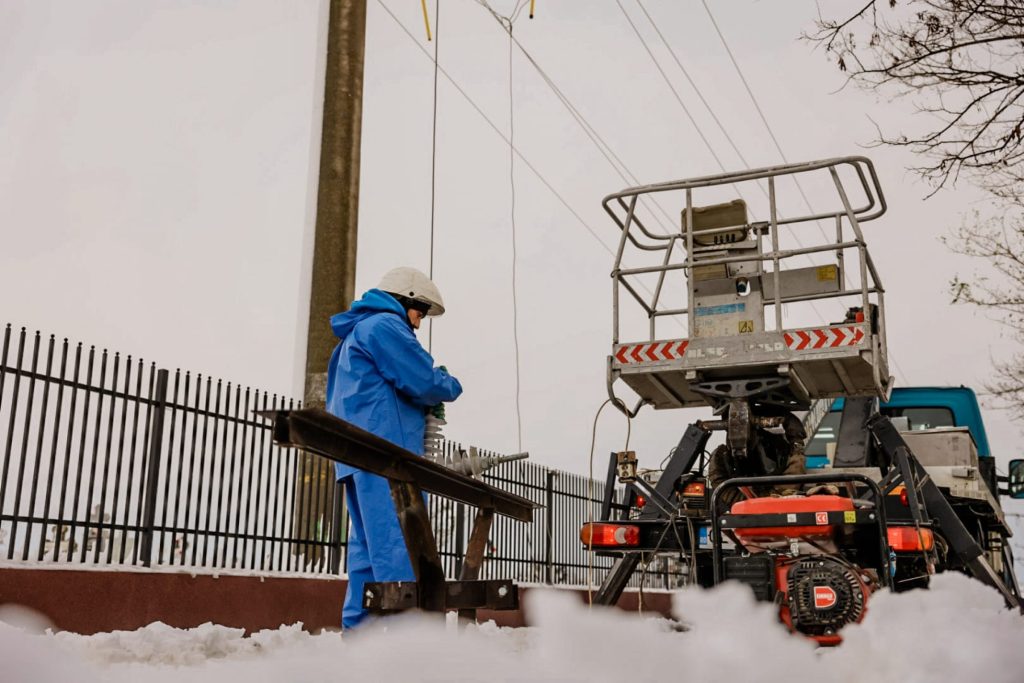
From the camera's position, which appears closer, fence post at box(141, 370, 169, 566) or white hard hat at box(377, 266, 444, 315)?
white hard hat at box(377, 266, 444, 315)

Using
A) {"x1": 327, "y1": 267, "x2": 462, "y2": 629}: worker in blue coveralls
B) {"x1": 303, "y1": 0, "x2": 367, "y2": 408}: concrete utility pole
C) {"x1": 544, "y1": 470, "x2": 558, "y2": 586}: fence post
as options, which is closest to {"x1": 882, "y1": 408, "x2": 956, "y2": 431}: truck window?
{"x1": 544, "y1": 470, "x2": 558, "y2": 586}: fence post

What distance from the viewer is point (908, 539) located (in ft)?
17.7

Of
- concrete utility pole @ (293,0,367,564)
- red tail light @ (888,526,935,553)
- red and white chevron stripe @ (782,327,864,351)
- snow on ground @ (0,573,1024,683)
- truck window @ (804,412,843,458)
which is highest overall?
concrete utility pole @ (293,0,367,564)

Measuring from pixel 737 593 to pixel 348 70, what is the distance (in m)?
10.2

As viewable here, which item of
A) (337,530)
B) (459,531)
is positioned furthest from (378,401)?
(459,531)

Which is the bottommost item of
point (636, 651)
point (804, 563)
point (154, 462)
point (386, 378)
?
point (636, 651)

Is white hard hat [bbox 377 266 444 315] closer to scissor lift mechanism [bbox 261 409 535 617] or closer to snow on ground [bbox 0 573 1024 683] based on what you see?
scissor lift mechanism [bbox 261 409 535 617]

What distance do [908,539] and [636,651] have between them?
4143mm

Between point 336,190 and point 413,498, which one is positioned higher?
point 336,190

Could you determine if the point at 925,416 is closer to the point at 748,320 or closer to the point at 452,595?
the point at 748,320

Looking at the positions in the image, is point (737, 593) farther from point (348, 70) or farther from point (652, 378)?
point (348, 70)

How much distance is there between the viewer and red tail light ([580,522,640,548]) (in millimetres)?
6484

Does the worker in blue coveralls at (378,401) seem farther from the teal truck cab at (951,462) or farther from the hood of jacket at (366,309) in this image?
the teal truck cab at (951,462)

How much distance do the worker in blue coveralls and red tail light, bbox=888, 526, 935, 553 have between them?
8.47 feet
